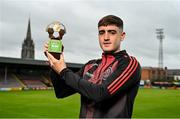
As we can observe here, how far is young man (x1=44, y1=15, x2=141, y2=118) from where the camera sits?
7.57 feet

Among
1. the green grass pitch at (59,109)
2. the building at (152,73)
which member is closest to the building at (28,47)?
the building at (152,73)

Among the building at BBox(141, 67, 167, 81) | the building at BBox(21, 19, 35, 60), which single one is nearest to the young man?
the building at BBox(141, 67, 167, 81)

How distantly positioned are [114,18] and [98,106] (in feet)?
2.28

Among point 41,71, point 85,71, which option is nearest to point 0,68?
point 41,71

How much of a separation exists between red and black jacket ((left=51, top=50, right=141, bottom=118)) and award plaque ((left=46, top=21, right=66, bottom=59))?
0.15 meters

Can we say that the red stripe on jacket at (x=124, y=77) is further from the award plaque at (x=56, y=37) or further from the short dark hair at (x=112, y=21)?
the award plaque at (x=56, y=37)

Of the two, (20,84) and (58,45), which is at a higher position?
(58,45)

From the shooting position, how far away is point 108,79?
2.38 meters

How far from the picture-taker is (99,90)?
2293 mm

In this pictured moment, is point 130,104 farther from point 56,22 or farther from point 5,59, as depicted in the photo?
point 5,59

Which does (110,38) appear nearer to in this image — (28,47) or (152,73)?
(152,73)

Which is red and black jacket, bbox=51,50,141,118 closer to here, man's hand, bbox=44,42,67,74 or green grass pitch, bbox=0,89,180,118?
man's hand, bbox=44,42,67,74

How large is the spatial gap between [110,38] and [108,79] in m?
0.33

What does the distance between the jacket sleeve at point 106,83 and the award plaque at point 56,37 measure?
152 mm
